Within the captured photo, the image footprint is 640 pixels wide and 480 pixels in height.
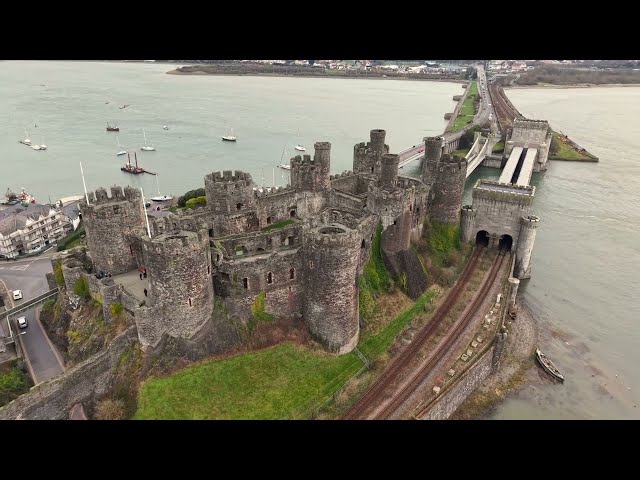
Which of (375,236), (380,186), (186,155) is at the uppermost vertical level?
(380,186)

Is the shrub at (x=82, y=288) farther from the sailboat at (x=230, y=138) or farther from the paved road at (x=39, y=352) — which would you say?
the sailboat at (x=230, y=138)

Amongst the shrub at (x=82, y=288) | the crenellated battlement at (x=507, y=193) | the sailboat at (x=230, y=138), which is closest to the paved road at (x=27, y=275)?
the shrub at (x=82, y=288)

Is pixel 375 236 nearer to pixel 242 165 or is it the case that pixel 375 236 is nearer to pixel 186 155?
pixel 242 165

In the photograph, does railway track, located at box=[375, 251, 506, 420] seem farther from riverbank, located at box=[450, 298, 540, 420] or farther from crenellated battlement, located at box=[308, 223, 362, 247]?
crenellated battlement, located at box=[308, 223, 362, 247]

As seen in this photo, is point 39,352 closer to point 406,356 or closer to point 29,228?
point 29,228

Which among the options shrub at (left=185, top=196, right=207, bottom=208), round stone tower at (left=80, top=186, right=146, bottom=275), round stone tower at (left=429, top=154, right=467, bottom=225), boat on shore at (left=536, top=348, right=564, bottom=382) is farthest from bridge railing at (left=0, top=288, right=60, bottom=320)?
boat on shore at (left=536, top=348, right=564, bottom=382)

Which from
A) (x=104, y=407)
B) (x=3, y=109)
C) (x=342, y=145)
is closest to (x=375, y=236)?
(x=104, y=407)
